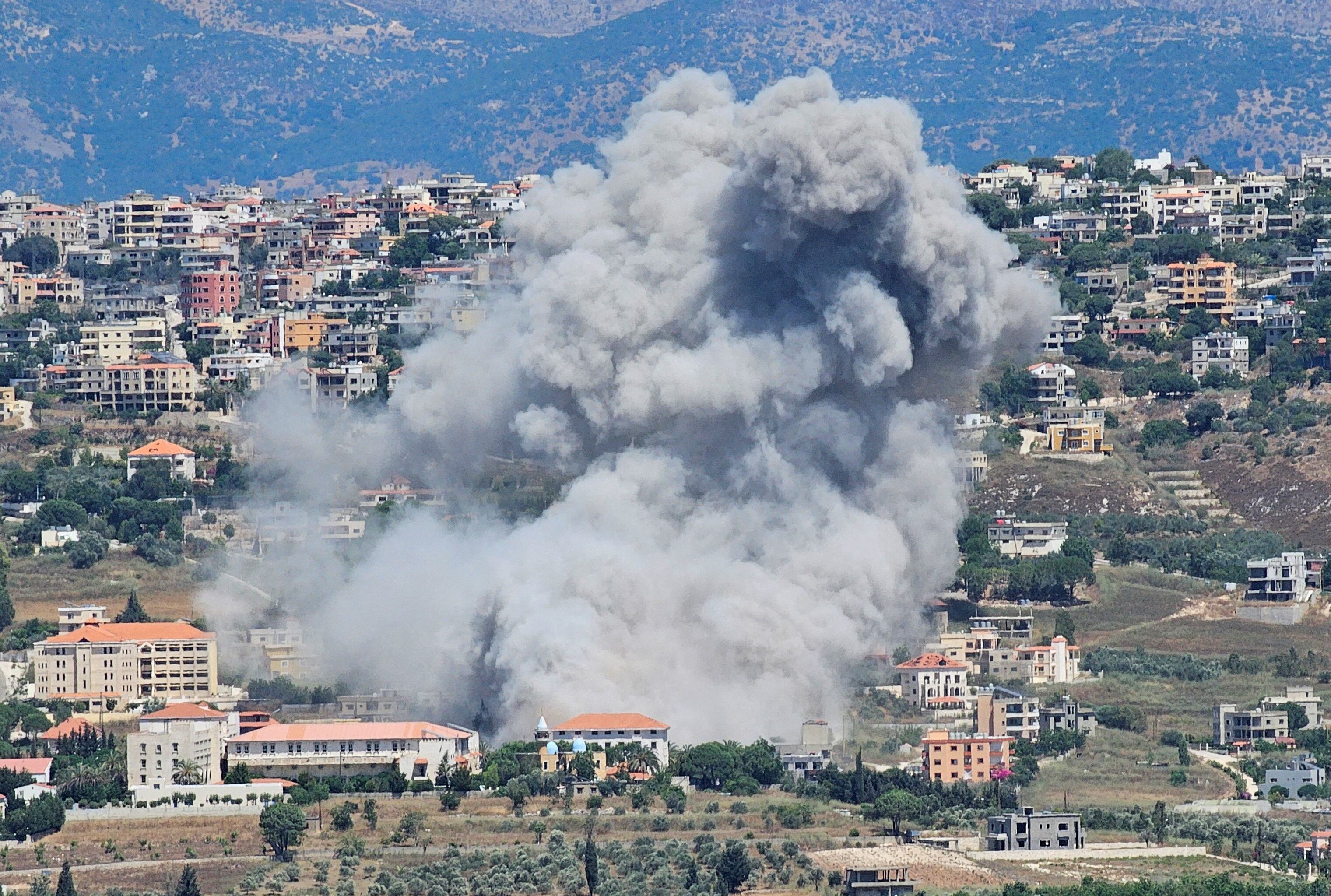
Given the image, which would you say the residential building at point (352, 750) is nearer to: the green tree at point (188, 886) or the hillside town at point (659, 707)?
the hillside town at point (659, 707)

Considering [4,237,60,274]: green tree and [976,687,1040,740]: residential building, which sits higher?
[4,237,60,274]: green tree

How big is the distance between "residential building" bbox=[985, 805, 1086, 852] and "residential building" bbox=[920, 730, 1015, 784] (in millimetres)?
3657

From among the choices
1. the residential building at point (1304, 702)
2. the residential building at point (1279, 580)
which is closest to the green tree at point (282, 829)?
the residential building at point (1304, 702)

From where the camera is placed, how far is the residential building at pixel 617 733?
57.4 meters

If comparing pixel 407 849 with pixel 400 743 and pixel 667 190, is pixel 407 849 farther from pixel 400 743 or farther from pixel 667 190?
pixel 667 190

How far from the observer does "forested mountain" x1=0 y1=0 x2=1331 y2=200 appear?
157875 millimetres

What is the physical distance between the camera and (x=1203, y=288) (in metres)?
88.1

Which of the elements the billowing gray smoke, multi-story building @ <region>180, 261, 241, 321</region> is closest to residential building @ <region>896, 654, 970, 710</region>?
the billowing gray smoke

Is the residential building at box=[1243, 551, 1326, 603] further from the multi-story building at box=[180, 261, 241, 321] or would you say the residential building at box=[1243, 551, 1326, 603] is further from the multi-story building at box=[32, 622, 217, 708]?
the multi-story building at box=[180, 261, 241, 321]

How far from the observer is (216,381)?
83.6m

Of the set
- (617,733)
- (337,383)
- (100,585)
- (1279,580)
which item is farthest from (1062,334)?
(617,733)

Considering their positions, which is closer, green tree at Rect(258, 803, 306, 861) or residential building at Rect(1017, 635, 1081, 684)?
green tree at Rect(258, 803, 306, 861)

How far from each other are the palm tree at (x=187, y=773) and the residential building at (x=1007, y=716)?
1179cm

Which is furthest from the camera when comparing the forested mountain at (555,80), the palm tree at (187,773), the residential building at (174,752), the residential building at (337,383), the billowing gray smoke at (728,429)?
the forested mountain at (555,80)
